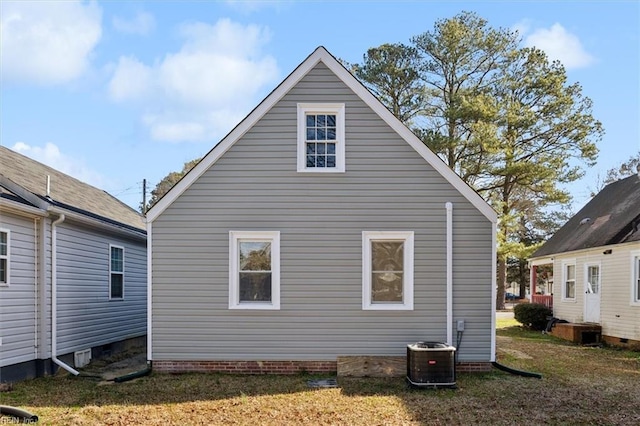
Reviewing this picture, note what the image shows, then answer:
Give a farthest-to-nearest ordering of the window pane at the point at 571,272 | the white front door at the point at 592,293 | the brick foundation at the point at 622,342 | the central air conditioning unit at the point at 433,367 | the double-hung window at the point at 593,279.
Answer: the window pane at the point at 571,272
the double-hung window at the point at 593,279
the white front door at the point at 592,293
the brick foundation at the point at 622,342
the central air conditioning unit at the point at 433,367

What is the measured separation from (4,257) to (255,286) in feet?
14.1

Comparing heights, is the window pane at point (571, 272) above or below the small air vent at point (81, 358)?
above

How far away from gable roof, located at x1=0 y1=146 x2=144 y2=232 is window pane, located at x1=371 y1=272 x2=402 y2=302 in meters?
6.30

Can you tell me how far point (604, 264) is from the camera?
45.7 ft

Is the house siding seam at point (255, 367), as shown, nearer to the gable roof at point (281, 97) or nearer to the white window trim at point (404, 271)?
the white window trim at point (404, 271)

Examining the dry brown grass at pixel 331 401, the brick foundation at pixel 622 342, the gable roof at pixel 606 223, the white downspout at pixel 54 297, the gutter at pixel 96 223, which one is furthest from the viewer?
the gable roof at pixel 606 223

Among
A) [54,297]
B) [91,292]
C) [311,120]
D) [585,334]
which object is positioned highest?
[311,120]

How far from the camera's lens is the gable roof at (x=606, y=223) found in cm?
1335

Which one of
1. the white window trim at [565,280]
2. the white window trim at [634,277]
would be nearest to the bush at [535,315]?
the white window trim at [565,280]

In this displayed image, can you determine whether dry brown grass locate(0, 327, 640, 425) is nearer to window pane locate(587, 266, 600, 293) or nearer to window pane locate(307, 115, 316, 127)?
window pane locate(307, 115, 316, 127)

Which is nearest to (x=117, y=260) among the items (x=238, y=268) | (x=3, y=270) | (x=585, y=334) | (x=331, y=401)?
(x=3, y=270)

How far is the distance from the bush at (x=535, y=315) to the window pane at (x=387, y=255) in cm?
1088

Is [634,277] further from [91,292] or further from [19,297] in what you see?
[19,297]

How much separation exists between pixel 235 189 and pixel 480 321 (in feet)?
17.6
